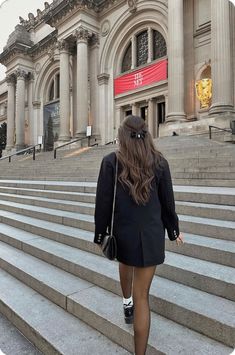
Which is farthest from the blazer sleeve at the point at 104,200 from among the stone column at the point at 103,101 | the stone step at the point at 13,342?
the stone column at the point at 103,101

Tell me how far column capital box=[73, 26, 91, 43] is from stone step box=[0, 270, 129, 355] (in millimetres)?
22029

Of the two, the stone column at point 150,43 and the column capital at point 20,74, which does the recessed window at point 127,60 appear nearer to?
the stone column at point 150,43

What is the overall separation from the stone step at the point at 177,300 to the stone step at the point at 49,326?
0.50m

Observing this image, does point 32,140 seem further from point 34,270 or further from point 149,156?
point 149,156

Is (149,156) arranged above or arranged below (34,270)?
above

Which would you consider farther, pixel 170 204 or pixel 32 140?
pixel 32 140

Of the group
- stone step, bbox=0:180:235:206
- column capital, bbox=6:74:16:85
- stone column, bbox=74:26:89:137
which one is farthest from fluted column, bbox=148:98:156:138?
column capital, bbox=6:74:16:85

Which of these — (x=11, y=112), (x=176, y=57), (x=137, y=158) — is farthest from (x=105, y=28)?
(x=137, y=158)

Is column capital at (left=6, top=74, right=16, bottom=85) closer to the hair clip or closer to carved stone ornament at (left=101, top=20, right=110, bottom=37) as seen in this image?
carved stone ornament at (left=101, top=20, right=110, bottom=37)

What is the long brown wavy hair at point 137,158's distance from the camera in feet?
6.79

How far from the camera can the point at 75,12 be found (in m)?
22.6

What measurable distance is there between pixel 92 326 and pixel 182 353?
968 millimetres

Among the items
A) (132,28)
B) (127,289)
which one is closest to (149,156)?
(127,289)

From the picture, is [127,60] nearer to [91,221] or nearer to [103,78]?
[103,78]
